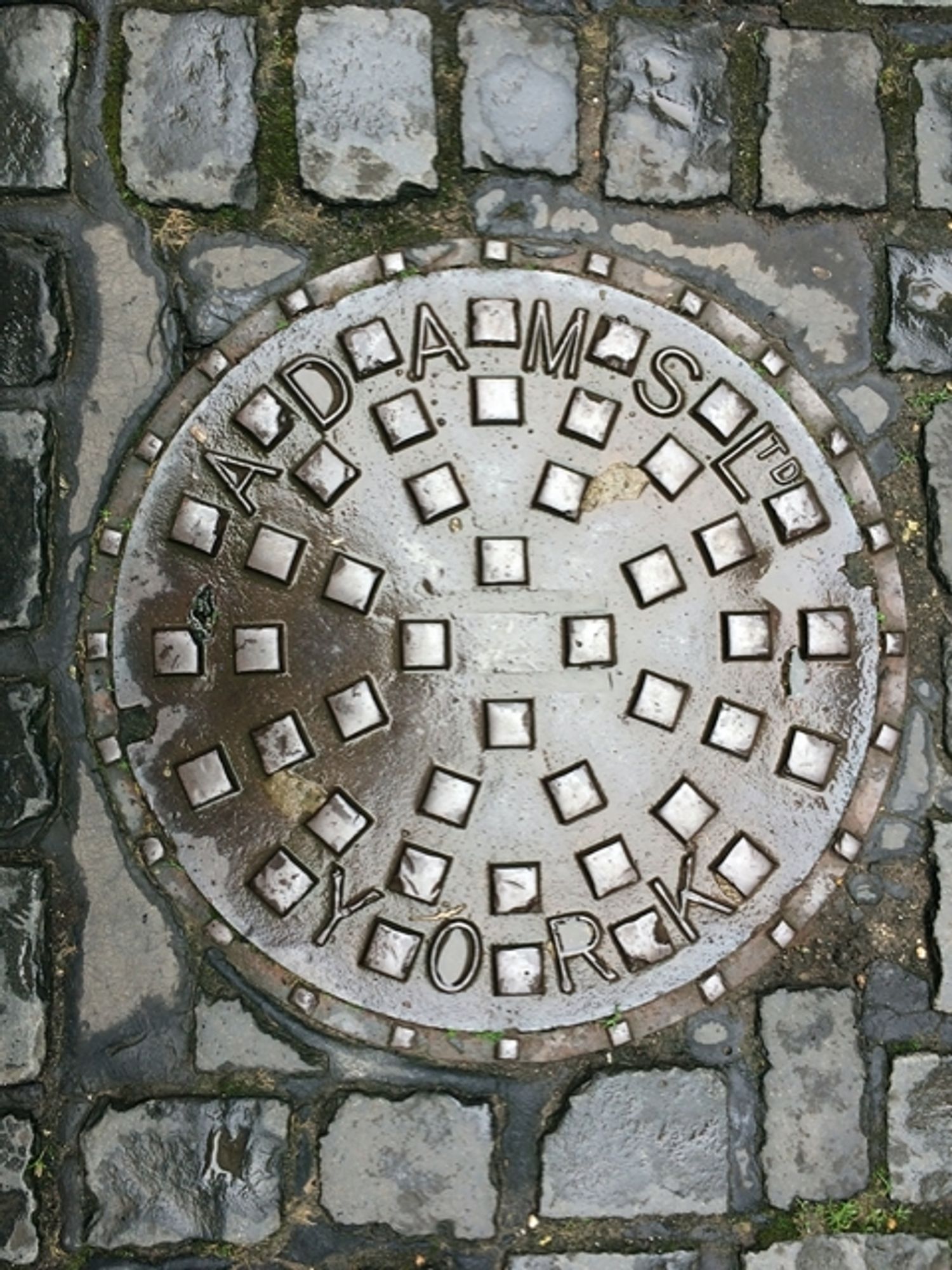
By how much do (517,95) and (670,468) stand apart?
865mm

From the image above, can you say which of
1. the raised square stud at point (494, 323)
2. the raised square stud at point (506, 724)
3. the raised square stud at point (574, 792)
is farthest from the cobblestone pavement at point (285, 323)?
the raised square stud at point (506, 724)

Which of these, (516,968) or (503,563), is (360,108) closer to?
(503,563)

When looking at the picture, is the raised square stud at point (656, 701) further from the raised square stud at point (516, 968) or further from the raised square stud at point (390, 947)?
the raised square stud at point (390, 947)

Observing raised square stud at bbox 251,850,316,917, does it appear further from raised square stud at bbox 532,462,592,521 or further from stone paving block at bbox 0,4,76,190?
stone paving block at bbox 0,4,76,190

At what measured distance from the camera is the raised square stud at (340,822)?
7.73ft

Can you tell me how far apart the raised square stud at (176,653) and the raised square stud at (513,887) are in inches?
28.5

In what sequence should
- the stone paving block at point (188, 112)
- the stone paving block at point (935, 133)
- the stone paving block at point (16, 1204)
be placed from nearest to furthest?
the stone paving block at point (16, 1204), the stone paving block at point (188, 112), the stone paving block at point (935, 133)

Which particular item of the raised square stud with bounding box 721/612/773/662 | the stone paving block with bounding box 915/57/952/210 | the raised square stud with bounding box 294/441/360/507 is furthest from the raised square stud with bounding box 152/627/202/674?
the stone paving block with bounding box 915/57/952/210

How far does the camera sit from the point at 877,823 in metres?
2.50

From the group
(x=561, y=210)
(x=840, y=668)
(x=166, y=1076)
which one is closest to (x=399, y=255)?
(x=561, y=210)

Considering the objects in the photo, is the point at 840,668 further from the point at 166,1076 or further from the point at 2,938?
the point at 2,938

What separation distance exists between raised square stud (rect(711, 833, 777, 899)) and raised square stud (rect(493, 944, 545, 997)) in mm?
410

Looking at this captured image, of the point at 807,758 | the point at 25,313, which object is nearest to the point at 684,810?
the point at 807,758

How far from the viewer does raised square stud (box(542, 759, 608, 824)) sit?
92.7 inches
